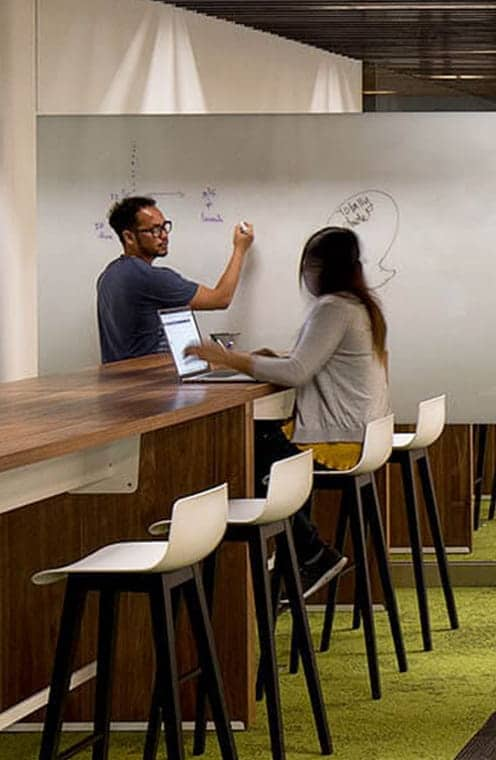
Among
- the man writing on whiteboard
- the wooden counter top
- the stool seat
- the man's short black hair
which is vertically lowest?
the stool seat

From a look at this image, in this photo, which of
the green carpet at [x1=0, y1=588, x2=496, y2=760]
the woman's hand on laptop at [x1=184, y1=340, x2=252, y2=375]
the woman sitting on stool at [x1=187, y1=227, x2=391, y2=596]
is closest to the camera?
the green carpet at [x1=0, y1=588, x2=496, y2=760]

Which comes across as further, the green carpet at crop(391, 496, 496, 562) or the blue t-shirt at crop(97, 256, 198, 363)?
the green carpet at crop(391, 496, 496, 562)

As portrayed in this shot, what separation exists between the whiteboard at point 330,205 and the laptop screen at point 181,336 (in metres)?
1.52

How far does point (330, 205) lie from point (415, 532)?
1.57 m

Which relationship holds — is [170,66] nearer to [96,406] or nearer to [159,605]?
[96,406]

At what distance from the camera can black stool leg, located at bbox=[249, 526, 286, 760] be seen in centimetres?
469

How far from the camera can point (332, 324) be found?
19.1 feet

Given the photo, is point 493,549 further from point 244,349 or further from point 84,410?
point 84,410

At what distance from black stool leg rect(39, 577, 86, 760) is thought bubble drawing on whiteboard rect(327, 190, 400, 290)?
11.8 ft

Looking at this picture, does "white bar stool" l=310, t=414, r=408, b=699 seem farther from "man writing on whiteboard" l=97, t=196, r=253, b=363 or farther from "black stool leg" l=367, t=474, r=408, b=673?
"man writing on whiteboard" l=97, t=196, r=253, b=363

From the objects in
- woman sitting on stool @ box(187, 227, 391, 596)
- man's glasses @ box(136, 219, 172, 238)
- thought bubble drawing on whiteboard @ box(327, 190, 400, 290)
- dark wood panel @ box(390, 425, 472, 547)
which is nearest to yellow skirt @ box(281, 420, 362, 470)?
woman sitting on stool @ box(187, 227, 391, 596)

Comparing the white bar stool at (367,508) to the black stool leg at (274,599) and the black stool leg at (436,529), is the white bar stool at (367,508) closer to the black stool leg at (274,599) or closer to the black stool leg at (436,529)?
the black stool leg at (274,599)

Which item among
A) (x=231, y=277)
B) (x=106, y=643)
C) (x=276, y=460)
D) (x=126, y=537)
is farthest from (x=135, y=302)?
(x=106, y=643)

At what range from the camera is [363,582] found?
5.77 meters
